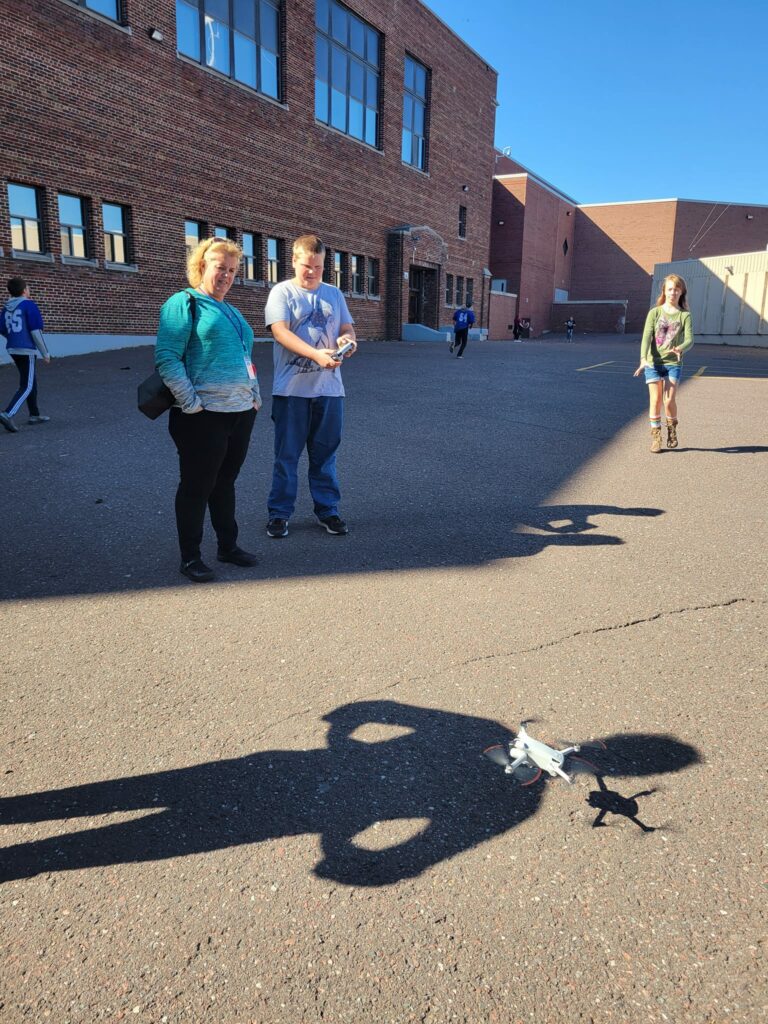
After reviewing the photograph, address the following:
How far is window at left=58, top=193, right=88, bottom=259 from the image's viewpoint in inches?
724

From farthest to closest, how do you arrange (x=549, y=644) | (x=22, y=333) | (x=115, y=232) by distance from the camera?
(x=115, y=232) → (x=22, y=333) → (x=549, y=644)

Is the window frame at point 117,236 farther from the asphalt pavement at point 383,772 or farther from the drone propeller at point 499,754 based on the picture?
the drone propeller at point 499,754

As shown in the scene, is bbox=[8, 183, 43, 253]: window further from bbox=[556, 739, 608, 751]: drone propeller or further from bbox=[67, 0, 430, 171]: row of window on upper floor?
bbox=[556, 739, 608, 751]: drone propeller

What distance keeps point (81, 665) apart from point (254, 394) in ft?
6.09

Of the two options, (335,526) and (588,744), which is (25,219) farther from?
(588,744)

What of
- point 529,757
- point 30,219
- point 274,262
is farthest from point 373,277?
point 529,757

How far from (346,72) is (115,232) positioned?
48.1ft

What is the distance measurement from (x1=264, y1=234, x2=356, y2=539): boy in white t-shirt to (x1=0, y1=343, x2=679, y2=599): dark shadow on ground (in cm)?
30

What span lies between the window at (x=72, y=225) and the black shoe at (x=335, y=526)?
16.3 metres

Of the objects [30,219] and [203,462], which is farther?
[30,219]

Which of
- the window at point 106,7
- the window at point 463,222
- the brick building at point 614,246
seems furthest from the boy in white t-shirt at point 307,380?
the brick building at point 614,246

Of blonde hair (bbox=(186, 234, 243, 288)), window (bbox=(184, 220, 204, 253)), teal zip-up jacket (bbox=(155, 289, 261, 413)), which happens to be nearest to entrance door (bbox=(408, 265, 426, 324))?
window (bbox=(184, 220, 204, 253))

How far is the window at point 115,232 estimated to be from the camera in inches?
774

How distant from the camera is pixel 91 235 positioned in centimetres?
1911
